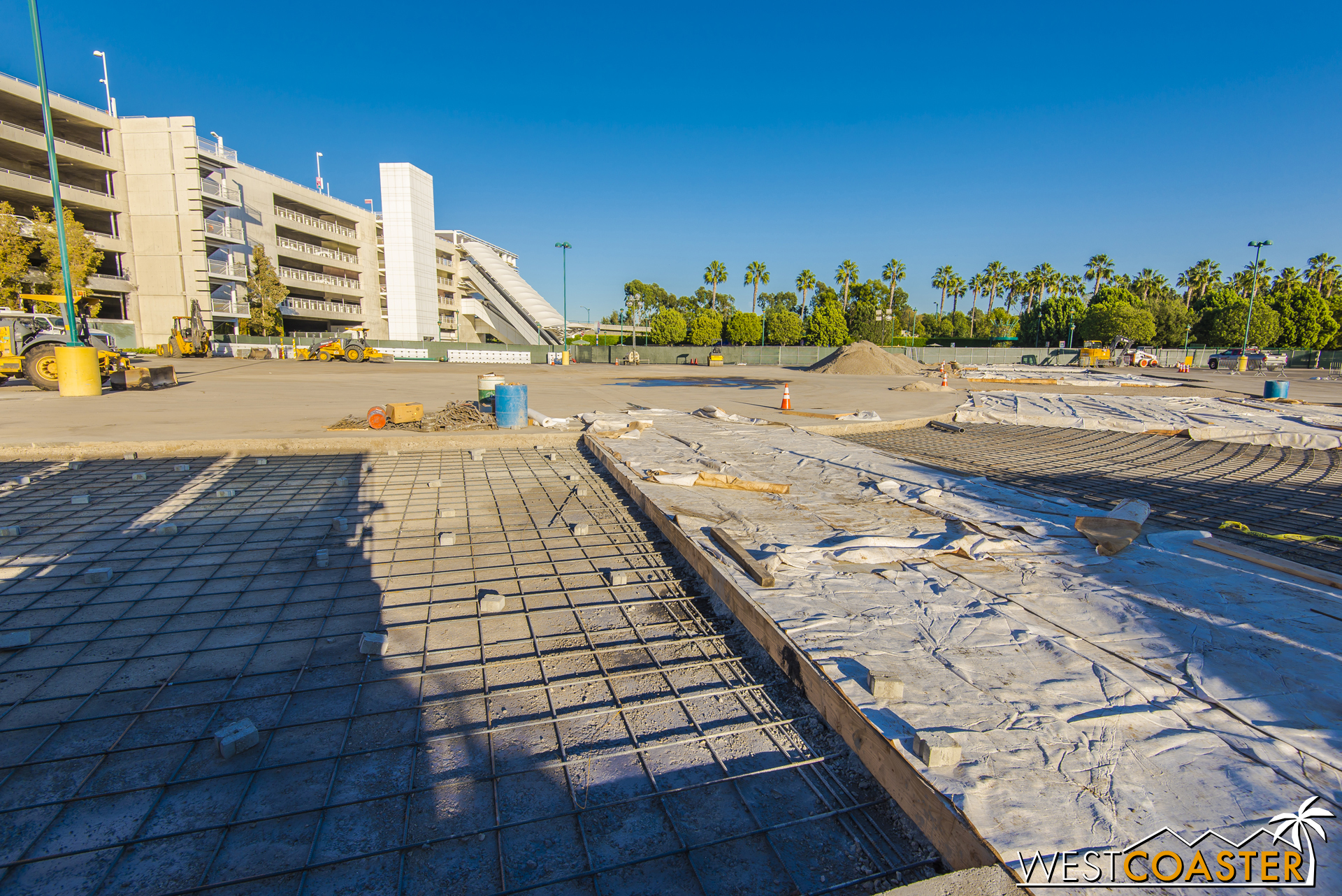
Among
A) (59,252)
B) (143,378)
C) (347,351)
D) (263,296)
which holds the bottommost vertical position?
(143,378)

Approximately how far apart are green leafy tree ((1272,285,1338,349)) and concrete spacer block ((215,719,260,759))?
72.7 metres

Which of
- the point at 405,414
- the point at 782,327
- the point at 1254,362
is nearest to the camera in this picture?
the point at 405,414

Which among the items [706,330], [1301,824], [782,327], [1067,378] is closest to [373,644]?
[1301,824]

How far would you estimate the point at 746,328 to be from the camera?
62969 millimetres

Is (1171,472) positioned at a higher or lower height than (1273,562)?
lower

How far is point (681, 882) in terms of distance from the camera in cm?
197

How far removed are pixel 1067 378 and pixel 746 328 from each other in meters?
36.0

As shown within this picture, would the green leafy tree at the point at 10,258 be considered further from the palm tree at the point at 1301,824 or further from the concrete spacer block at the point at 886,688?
the palm tree at the point at 1301,824

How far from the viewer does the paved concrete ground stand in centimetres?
964

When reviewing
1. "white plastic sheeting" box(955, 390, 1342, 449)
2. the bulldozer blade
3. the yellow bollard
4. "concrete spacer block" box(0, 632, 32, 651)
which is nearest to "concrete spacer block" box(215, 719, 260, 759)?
"concrete spacer block" box(0, 632, 32, 651)

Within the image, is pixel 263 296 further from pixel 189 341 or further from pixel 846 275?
pixel 846 275

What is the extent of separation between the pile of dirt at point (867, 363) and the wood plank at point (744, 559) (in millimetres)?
27479

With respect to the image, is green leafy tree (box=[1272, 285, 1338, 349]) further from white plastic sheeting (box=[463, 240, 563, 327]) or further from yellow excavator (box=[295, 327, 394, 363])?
yellow excavator (box=[295, 327, 394, 363])

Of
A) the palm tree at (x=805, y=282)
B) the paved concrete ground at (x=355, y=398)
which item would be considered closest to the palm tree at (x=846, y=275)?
the palm tree at (x=805, y=282)
